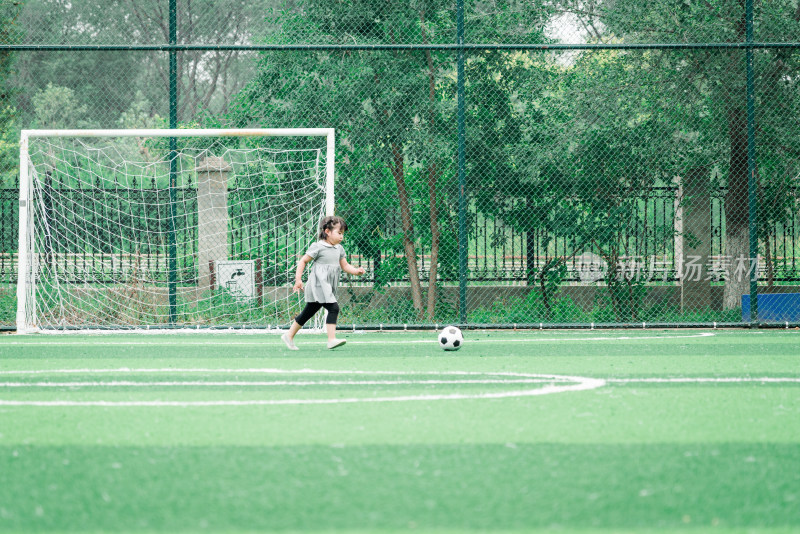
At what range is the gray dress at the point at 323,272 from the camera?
8.02m

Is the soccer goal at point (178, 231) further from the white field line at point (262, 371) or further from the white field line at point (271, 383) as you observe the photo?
the white field line at point (271, 383)

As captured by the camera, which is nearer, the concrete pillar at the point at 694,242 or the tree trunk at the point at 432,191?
the tree trunk at the point at 432,191

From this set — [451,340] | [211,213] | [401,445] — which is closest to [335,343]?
[451,340]

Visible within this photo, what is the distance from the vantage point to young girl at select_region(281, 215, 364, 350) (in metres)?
7.99

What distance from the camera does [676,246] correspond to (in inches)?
488

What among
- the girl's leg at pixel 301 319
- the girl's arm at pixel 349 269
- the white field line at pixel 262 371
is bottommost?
the white field line at pixel 262 371

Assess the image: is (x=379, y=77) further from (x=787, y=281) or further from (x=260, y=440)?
(x=260, y=440)

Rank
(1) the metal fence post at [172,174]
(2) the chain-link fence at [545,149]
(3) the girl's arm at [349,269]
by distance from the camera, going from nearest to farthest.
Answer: (3) the girl's arm at [349,269] → (1) the metal fence post at [172,174] → (2) the chain-link fence at [545,149]

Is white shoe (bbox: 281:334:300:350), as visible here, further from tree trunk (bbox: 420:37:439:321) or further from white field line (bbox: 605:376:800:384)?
tree trunk (bbox: 420:37:439:321)

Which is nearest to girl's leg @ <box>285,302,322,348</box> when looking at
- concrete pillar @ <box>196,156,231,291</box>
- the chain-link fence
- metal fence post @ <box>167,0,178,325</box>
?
metal fence post @ <box>167,0,178,325</box>

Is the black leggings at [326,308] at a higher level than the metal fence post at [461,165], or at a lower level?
lower

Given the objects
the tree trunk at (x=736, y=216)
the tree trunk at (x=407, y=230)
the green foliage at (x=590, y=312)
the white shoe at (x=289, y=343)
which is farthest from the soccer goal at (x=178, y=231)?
the tree trunk at (x=736, y=216)

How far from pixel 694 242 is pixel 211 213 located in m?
6.58

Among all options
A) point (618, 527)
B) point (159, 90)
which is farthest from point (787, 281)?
point (159, 90)
